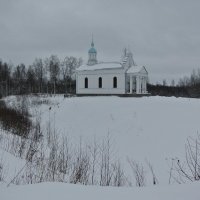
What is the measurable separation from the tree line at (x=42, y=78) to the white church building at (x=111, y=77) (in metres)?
17.7

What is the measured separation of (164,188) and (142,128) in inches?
750

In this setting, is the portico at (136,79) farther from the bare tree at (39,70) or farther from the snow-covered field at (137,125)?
the bare tree at (39,70)

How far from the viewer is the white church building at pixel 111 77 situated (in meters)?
45.2

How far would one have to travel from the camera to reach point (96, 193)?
4.02 meters

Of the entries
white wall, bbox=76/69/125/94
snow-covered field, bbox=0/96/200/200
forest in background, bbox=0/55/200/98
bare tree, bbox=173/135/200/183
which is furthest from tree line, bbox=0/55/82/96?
bare tree, bbox=173/135/200/183

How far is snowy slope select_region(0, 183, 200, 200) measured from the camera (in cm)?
386

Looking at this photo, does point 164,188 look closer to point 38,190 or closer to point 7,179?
point 38,190

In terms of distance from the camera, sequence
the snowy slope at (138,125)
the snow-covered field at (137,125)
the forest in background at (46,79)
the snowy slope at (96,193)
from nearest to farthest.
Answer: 1. the snowy slope at (96,193)
2. the snow-covered field at (137,125)
3. the snowy slope at (138,125)
4. the forest in background at (46,79)

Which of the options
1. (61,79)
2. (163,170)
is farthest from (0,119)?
(61,79)

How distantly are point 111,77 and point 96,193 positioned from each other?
42.1 meters

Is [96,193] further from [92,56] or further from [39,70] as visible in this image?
[39,70]

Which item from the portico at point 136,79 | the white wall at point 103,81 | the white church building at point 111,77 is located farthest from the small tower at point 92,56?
the portico at point 136,79

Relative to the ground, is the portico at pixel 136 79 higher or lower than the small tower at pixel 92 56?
lower

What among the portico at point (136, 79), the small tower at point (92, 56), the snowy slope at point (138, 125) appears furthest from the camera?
the small tower at point (92, 56)
